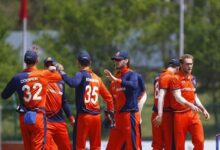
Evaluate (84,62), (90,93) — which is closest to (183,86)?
(90,93)

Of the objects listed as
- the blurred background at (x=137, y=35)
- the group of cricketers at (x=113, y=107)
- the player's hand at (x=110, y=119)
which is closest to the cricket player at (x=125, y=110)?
the group of cricketers at (x=113, y=107)

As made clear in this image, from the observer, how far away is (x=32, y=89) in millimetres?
16219

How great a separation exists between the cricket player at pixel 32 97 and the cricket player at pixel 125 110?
63.7 inches

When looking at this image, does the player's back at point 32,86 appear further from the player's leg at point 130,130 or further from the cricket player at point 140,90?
the cricket player at point 140,90

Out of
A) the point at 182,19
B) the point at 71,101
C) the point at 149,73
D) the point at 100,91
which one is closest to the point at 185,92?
the point at 100,91

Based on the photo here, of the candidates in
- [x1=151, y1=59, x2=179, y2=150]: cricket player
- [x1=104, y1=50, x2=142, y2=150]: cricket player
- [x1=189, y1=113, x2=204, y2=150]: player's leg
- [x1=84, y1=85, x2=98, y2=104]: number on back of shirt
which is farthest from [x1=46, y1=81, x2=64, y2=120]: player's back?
[x1=189, y1=113, x2=204, y2=150]: player's leg

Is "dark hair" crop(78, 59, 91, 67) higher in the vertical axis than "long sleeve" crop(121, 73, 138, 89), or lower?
higher

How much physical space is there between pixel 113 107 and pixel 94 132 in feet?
2.00

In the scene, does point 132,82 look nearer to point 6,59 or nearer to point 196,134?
point 196,134

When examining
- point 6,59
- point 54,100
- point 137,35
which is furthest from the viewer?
point 137,35

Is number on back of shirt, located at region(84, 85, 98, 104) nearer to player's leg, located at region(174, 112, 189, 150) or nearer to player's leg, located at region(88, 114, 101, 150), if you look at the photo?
player's leg, located at region(88, 114, 101, 150)

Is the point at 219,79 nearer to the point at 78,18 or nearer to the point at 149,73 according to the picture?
the point at 149,73

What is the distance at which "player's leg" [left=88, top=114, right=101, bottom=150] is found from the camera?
58.0 feet

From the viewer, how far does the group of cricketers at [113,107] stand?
16375 mm
